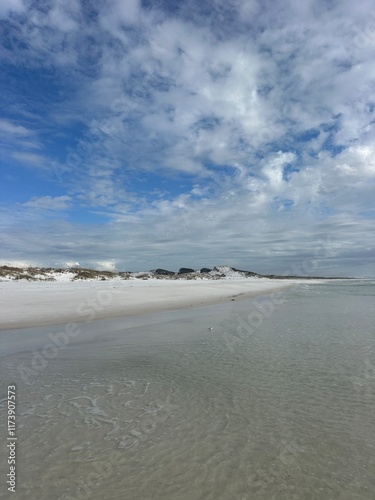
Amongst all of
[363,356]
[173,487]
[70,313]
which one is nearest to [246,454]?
[173,487]

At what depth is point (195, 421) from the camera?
6348 mm

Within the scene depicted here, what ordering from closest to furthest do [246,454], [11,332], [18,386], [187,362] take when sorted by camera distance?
[246,454], [18,386], [187,362], [11,332]

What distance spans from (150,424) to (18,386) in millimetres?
4055

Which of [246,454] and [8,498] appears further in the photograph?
[246,454]

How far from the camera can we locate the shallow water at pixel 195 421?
14.6 ft

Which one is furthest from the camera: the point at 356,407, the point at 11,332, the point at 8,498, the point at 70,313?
the point at 70,313

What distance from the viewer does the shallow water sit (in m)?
4.46

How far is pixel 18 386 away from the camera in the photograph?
8.26m

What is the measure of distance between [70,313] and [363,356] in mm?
17218

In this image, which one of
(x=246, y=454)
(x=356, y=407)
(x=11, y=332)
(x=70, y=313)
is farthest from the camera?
(x=70, y=313)

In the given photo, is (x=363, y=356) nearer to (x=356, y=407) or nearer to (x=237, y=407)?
(x=356, y=407)

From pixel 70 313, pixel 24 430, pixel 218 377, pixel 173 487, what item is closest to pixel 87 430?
pixel 24 430

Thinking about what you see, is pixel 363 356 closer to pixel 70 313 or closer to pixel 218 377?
pixel 218 377

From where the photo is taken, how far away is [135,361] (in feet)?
35.0
